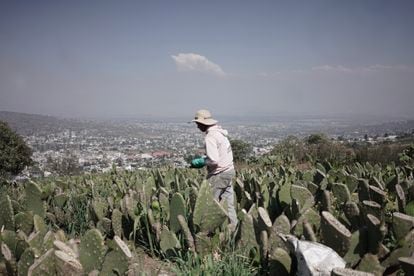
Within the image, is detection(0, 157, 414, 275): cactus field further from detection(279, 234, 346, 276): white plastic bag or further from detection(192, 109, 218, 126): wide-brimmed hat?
detection(192, 109, 218, 126): wide-brimmed hat

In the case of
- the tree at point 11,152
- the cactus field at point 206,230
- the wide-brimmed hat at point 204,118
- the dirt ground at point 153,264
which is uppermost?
the wide-brimmed hat at point 204,118

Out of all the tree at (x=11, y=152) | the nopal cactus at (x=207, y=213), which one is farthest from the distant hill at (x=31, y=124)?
the nopal cactus at (x=207, y=213)

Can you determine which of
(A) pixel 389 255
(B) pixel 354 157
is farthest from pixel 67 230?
(B) pixel 354 157

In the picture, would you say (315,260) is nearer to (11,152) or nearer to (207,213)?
(207,213)

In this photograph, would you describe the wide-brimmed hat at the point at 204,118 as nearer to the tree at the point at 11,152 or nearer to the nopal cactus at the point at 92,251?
the nopal cactus at the point at 92,251

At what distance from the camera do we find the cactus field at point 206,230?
2.32m

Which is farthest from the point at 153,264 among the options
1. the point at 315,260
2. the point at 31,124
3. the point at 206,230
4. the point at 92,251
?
the point at 31,124

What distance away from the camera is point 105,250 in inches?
104

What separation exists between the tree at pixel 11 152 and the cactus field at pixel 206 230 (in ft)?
66.9

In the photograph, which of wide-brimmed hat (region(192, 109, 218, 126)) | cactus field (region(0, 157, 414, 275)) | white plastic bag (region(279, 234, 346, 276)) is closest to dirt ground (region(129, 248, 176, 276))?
cactus field (region(0, 157, 414, 275))

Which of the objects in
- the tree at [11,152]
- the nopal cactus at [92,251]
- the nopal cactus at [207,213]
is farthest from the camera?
the tree at [11,152]

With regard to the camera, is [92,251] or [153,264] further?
[153,264]

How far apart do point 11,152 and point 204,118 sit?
73.7 feet

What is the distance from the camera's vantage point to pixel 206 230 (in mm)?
3398
